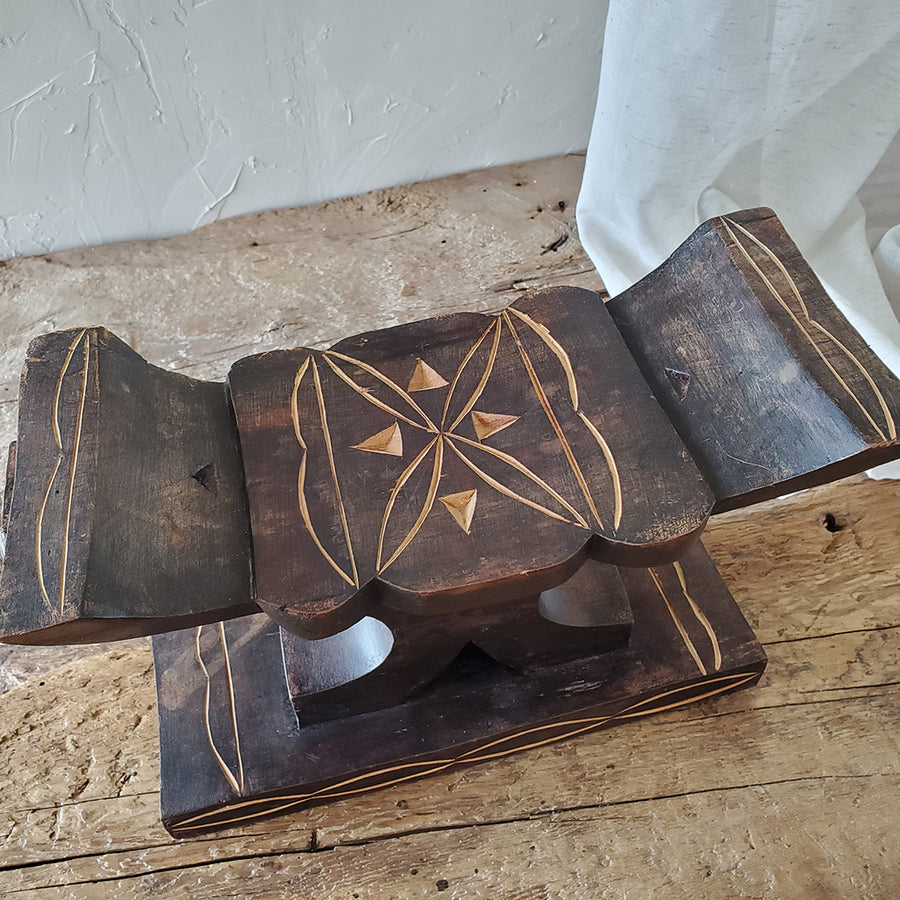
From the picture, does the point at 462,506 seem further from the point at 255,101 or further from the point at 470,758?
the point at 255,101

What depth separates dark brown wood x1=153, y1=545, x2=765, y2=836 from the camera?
1.09 m

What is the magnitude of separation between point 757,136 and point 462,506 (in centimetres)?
105

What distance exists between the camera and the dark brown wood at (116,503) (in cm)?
82

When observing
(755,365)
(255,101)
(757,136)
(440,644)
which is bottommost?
(440,644)

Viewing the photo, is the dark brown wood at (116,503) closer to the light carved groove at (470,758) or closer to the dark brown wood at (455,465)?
the dark brown wood at (455,465)

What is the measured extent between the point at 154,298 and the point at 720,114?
3.51ft

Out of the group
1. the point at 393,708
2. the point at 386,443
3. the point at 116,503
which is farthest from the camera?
the point at 393,708

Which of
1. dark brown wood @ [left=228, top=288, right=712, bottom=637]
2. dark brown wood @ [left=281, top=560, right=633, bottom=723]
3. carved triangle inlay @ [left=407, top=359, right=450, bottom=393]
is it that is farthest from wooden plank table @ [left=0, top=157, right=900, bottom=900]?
carved triangle inlay @ [left=407, top=359, right=450, bottom=393]

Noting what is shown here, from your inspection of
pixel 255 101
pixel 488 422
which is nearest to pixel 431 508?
pixel 488 422

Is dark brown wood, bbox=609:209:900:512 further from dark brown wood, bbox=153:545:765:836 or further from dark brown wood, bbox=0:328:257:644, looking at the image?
dark brown wood, bbox=0:328:257:644

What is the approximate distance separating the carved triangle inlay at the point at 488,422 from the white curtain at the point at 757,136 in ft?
2.52

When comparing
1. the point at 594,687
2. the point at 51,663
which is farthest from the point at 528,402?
the point at 51,663

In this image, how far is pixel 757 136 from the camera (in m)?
1.61

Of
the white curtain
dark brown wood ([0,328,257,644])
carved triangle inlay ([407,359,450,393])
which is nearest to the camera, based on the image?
dark brown wood ([0,328,257,644])
